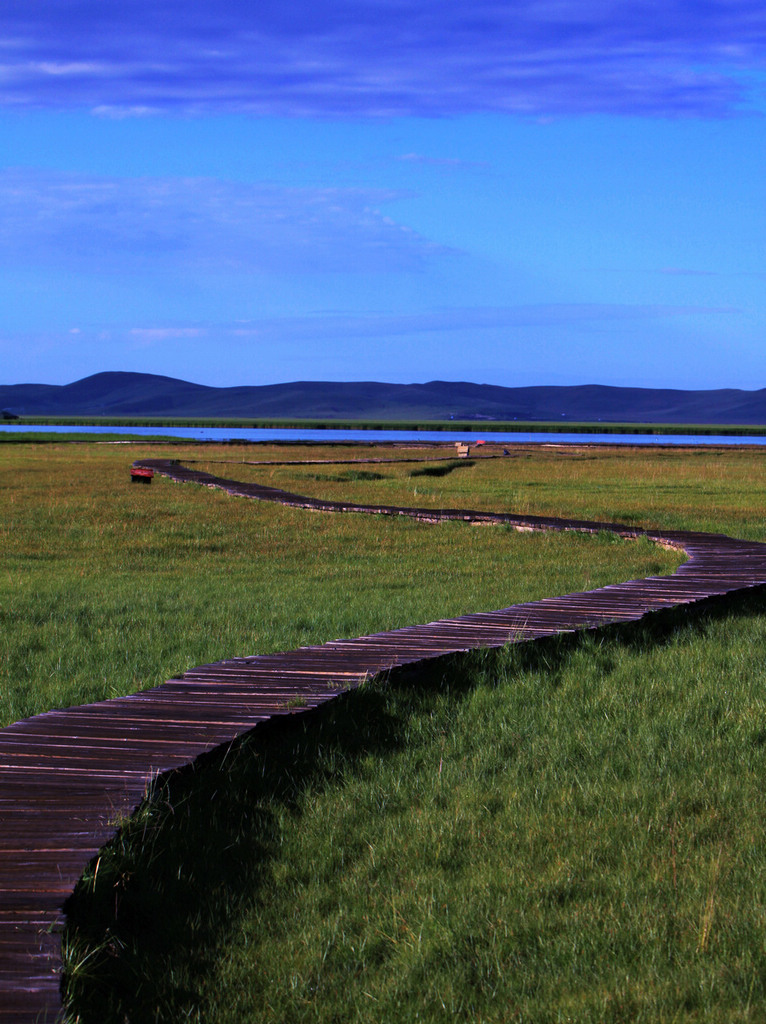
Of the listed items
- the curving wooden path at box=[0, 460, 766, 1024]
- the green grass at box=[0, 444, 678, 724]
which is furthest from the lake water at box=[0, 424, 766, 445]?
the curving wooden path at box=[0, 460, 766, 1024]

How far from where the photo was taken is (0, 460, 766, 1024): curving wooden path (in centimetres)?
340

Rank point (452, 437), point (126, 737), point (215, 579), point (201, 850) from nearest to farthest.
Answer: point (201, 850), point (126, 737), point (215, 579), point (452, 437)

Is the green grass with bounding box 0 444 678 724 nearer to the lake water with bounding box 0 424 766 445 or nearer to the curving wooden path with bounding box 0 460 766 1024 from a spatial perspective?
the curving wooden path with bounding box 0 460 766 1024

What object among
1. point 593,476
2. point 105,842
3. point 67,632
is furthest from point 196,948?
point 593,476

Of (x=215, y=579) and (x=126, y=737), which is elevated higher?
(x=126, y=737)

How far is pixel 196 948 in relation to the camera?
3.74 meters

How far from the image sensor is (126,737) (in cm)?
536

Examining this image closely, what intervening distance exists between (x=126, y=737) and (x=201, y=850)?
105 centimetres

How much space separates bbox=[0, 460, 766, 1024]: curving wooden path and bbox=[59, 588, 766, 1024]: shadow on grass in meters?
0.11

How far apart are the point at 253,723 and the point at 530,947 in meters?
2.38

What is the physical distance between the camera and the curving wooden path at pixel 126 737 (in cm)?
340

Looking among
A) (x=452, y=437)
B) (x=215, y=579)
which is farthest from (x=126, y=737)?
(x=452, y=437)

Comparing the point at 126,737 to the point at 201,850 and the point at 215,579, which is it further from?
the point at 215,579

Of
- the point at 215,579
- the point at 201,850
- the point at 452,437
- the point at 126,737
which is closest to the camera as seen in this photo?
the point at 201,850
